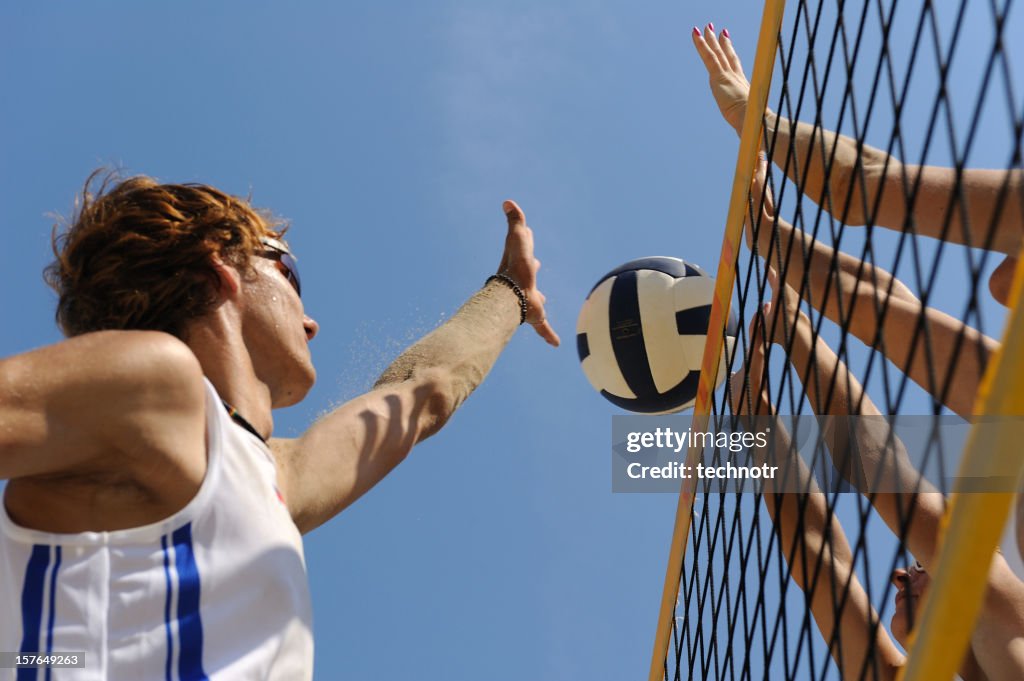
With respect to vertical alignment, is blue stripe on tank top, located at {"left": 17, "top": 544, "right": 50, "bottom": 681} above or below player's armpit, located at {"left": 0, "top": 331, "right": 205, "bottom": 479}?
below

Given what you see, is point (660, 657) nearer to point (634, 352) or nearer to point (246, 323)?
point (634, 352)

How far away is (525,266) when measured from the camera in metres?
3.56

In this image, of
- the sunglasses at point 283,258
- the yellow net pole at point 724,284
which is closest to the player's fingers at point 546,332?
the yellow net pole at point 724,284

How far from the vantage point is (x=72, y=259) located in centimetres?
213

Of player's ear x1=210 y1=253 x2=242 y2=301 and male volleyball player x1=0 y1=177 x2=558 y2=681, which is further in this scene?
player's ear x1=210 y1=253 x2=242 y2=301

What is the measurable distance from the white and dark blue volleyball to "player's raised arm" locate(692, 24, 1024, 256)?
137 centimetres

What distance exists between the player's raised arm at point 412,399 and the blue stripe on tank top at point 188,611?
2.28 feet

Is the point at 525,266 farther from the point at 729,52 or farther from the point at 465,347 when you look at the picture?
the point at 729,52

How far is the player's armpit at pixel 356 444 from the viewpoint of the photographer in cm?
249

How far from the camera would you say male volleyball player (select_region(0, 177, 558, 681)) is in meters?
1.58

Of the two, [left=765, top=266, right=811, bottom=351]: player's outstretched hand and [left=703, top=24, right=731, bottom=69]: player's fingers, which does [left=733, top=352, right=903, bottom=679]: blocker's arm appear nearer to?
[left=765, top=266, right=811, bottom=351]: player's outstretched hand

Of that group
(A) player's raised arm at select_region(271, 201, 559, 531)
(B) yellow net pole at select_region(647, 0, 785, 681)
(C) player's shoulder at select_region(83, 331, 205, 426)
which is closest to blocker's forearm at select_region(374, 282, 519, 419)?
(A) player's raised arm at select_region(271, 201, 559, 531)

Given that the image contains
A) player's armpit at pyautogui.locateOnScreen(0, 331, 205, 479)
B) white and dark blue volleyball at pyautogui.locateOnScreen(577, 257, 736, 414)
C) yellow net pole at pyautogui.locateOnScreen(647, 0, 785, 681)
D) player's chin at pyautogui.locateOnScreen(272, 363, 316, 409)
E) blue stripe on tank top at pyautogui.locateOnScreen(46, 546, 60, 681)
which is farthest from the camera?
white and dark blue volleyball at pyautogui.locateOnScreen(577, 257, 736, 414)

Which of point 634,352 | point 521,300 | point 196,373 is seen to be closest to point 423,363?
point 521,300
